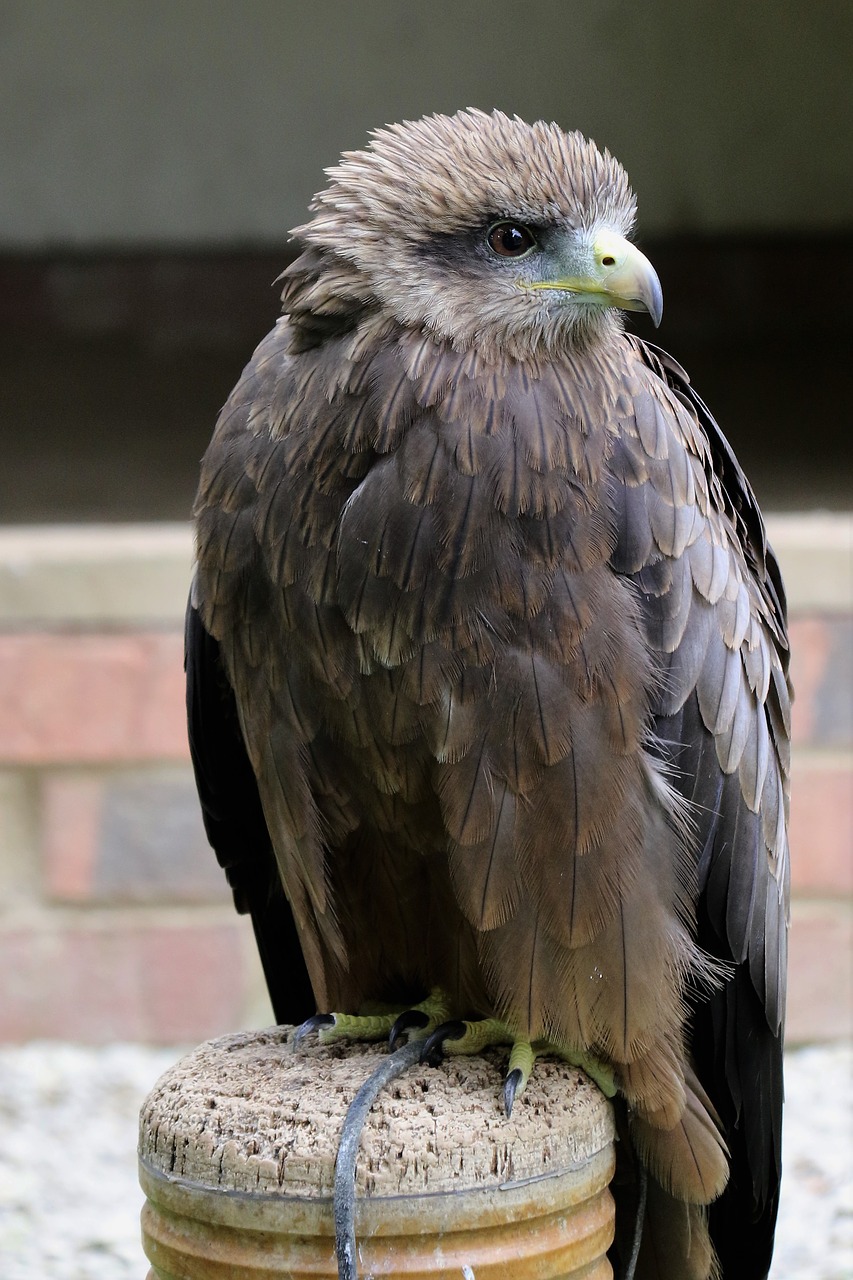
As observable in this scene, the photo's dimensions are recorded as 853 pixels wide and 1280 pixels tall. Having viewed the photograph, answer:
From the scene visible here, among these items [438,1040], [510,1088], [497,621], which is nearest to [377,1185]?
[510,1088]

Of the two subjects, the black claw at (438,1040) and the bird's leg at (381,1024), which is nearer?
the black claw at (438,1040)

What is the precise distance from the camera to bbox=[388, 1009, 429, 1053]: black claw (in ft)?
7.38

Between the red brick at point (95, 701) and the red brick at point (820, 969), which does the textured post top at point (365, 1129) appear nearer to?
the red brick at point (95, 701)

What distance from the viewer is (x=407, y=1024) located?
90.3 inches

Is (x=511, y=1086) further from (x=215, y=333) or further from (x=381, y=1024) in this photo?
(x=215, y=333)

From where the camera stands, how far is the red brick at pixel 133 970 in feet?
14.2

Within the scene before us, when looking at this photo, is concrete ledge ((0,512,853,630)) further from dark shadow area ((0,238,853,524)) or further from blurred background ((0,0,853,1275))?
dark shadow area ((0,238,853,524))

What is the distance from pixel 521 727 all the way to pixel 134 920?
102 inches

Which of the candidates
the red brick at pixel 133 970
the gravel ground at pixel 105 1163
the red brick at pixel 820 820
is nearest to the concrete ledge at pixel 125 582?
the red brick at pixel 820 820

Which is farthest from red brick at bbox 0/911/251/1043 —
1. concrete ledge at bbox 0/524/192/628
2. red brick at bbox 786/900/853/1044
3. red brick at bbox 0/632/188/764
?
red brick at bbox 786/900/853/1044

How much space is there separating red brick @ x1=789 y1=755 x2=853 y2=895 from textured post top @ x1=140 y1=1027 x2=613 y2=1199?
232cm

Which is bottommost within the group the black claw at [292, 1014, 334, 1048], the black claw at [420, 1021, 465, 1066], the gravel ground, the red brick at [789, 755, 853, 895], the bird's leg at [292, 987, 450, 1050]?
the gravel ground

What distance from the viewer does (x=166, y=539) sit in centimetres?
438

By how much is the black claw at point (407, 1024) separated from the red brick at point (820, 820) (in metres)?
2.18
